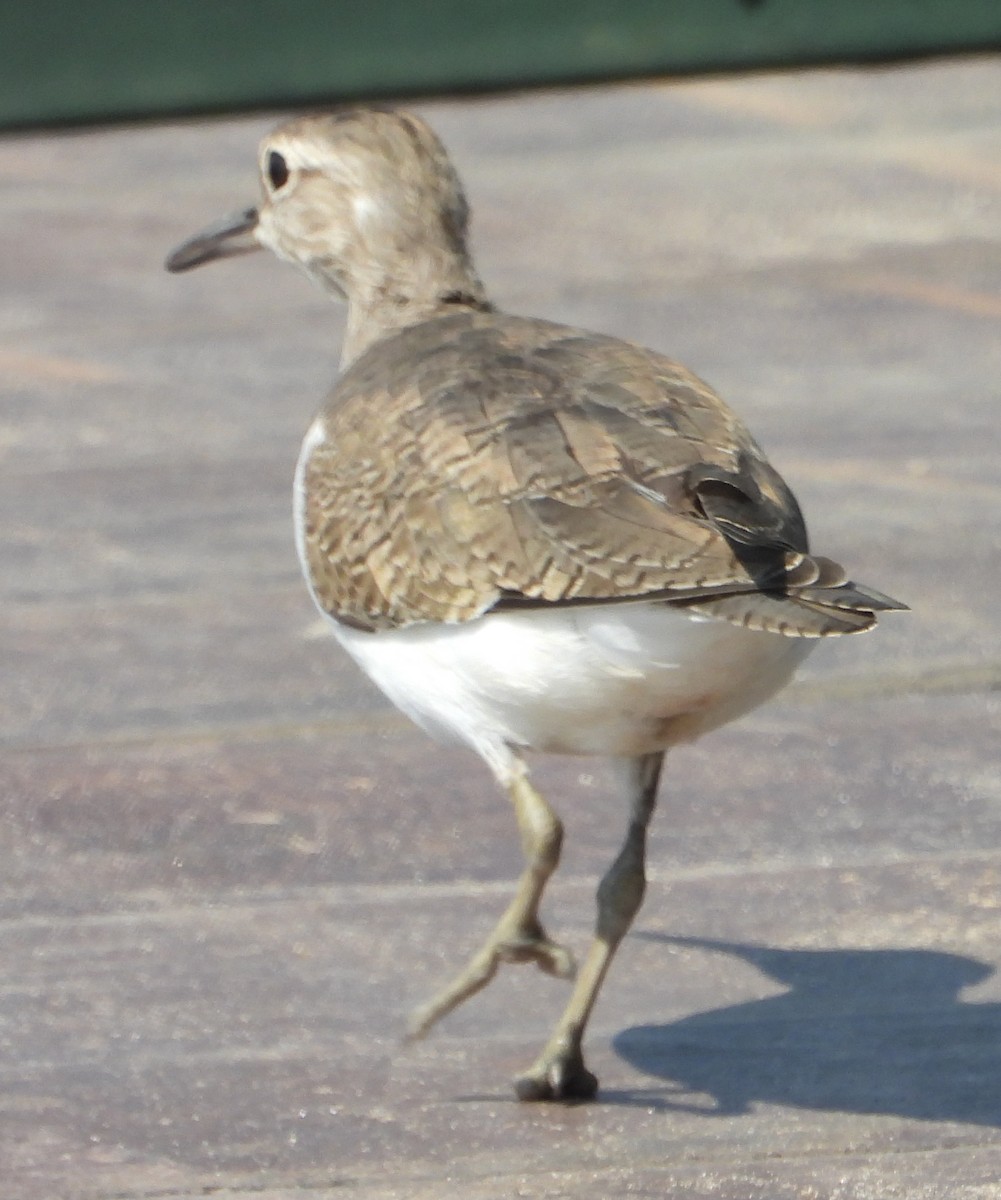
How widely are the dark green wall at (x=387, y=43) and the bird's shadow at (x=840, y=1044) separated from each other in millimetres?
9148

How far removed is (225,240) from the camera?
6129 millimetres

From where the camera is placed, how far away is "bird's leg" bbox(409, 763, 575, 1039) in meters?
4.31

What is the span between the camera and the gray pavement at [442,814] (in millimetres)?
4145

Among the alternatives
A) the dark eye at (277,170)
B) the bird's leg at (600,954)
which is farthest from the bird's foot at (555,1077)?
the dark eye at (277,170)

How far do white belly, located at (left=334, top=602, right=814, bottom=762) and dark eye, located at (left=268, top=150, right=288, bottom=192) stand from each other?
181 cm

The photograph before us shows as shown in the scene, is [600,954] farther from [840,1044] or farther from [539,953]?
[840,1044]

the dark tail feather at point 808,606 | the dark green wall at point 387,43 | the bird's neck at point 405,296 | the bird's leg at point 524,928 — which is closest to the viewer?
the dark tail feather at point 808,606

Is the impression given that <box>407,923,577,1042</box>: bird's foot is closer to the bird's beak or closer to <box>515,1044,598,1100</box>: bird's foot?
<box>515,1044,598,1100</box>: bird's foot

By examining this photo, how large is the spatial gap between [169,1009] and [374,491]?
1.07m

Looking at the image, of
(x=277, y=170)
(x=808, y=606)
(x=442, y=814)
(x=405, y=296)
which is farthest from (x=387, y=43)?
(x=808, y=606)

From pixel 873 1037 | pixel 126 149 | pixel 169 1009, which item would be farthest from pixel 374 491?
pixel 126 149

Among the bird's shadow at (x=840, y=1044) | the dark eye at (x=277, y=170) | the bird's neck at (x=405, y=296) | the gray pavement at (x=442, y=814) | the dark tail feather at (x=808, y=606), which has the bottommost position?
the gray pavement at (x=442, y=814)

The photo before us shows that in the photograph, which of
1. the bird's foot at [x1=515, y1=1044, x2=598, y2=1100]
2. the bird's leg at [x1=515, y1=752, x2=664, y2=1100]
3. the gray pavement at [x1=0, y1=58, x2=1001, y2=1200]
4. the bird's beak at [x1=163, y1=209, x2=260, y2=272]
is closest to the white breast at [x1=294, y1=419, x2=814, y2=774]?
the bird's leg at [x1=515, y1=752, x2=664, y2=1100]

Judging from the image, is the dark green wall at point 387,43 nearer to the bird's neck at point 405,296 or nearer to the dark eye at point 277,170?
the dark eye at point 277,170
